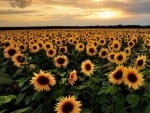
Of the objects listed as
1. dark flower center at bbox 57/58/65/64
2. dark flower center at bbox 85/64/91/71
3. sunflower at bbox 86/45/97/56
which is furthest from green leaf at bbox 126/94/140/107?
sunflower at bbox 86/45/97/56

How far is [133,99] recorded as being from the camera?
5.29 metres

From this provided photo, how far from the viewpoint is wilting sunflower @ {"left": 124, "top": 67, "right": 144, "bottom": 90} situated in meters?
5.50

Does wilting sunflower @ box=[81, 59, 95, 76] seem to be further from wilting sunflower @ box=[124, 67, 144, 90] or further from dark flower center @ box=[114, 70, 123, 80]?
wilting sunflower @ box=[124, 67, 144, 90]

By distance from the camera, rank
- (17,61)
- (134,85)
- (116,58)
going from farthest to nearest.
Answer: (17,61)
(116,58)
(134,85)

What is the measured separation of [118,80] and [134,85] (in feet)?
0.91

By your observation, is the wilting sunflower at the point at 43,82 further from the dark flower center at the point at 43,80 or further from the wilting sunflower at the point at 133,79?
the wilting sunflower at the point at 133,79

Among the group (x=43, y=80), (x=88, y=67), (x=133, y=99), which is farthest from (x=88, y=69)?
(x=133, y=99)

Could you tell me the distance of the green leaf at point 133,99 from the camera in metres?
5.24

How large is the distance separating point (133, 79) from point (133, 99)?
1.17 ft

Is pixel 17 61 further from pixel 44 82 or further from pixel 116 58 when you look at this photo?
pixel 44 82

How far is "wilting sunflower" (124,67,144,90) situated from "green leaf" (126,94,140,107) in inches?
6.4

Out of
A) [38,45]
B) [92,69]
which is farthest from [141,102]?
[38,45]

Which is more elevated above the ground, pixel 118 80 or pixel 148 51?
pixel 118 80

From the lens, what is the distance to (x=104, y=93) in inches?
229
